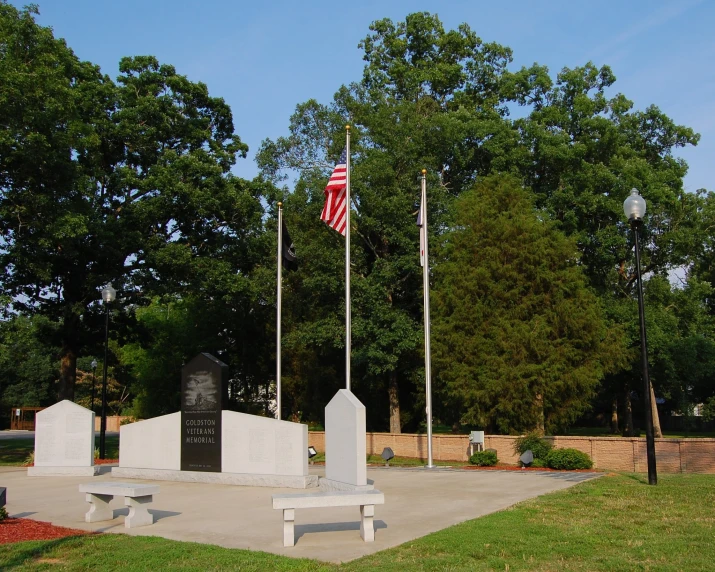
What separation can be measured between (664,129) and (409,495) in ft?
107

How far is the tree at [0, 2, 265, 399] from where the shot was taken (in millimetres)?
25922

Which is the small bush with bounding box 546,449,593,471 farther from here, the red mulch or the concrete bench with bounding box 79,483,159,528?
the red mulch

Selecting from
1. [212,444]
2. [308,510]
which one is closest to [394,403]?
[212,444]

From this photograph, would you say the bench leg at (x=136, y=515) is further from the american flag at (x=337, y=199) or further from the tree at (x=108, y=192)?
the tree at (x=108, y=192)

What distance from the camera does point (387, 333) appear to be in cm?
3141

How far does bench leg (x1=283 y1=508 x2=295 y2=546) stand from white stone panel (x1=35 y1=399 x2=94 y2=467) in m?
13.1

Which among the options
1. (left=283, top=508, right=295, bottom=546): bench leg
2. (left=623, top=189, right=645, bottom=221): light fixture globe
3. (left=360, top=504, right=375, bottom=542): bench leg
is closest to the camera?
(left=283, top=508, right=295, bottom=546): bench leg

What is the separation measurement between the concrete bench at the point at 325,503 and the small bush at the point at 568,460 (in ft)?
37.7

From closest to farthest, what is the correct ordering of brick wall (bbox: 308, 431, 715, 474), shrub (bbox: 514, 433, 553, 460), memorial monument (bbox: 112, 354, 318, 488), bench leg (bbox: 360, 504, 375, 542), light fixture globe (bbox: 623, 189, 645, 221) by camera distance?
bench leg (bbox: 360, 504, 375, 542)
light fixture globe (bbox: 623, 189, 645, 221)
memorial monument (bbox: 112, 354, 318, 488)
brick wall (bbox: 308, 431, 715, 474)
shrub (bbox: 514, 433, 553, 460)

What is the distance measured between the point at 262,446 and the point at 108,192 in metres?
19.1

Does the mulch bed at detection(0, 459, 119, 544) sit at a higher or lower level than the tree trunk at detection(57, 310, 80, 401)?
lower

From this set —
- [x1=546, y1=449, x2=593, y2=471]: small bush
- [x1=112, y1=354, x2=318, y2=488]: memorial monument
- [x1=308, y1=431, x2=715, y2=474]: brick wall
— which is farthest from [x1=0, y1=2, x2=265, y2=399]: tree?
[x1=546, y1=449, x2=593, y2=471]: small bush

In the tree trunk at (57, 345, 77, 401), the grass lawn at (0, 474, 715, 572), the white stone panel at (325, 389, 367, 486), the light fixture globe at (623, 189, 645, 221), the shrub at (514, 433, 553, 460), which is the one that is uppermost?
the light fixture globe at (623, 189, 645, 221)

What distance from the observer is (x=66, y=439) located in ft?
70.7
